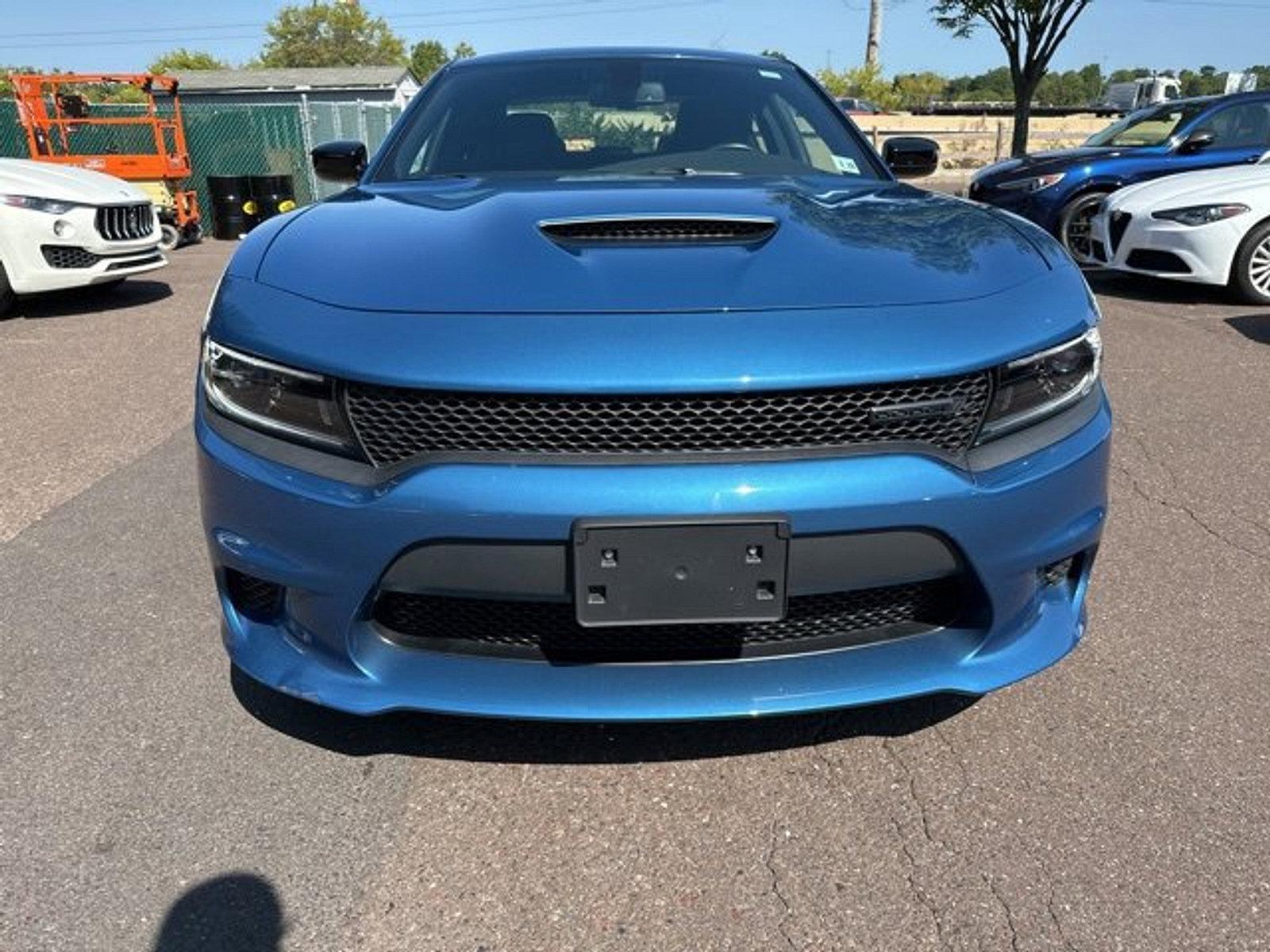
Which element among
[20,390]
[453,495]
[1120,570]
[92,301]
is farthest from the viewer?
[92,301]

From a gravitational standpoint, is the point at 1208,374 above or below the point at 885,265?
below

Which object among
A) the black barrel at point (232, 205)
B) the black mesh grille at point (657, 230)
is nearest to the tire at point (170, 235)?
the black barrel at point (232, 205)

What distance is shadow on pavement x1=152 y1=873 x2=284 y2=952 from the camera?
69.4 inches

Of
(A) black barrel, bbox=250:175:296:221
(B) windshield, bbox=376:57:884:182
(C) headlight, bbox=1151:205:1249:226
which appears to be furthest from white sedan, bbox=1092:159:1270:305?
(A) black barrel, bbox=250:175:296:221

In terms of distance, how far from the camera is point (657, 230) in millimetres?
A: 2115

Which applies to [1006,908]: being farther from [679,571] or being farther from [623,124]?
[623,124]

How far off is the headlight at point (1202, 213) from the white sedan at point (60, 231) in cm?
844

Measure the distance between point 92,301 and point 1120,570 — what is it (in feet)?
28.1

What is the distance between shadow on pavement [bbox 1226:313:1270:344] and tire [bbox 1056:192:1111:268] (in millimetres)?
2210

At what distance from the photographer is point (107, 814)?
6.86 ft

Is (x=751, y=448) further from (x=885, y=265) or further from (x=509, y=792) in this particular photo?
(x=509, y=792)

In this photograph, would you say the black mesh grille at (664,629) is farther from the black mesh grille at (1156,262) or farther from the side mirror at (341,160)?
the black mesh grille at (1156,262)

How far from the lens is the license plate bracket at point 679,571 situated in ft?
5.61

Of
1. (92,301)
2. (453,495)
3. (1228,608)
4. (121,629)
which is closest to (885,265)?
(453,495)
